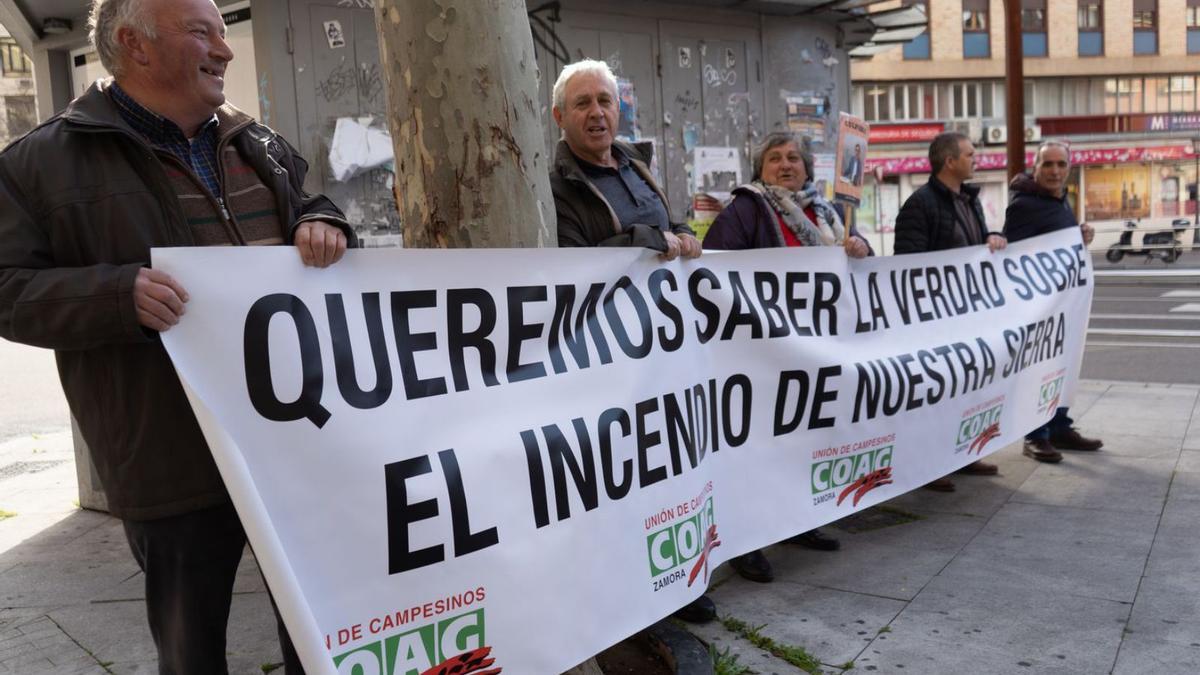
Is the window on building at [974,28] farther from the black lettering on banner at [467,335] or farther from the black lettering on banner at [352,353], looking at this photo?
the black lettering on banner at [352,353]

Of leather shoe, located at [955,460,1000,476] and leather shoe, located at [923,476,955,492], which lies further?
leather shoe, located at [955,460,1000,476]

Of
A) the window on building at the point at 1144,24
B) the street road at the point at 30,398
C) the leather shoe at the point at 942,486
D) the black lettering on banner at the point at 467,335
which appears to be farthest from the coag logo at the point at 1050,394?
the window on building at the point at 1144,24

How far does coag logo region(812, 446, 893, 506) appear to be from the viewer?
4277 millimetres

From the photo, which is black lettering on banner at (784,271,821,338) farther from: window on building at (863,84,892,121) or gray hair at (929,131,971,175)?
window on building at (863,84,892,121)

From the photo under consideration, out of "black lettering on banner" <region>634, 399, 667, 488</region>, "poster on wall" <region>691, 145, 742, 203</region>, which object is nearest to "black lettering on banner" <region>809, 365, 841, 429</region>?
"black lettering on banner" <region>634, 399, 667, 488</region>

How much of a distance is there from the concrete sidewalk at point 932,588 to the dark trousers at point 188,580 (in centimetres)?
131

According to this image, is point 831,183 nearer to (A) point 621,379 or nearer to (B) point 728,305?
(B) point 728,305

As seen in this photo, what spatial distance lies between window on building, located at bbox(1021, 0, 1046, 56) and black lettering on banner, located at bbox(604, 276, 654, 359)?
45.3 meters

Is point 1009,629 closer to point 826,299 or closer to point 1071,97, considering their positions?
point 826,299

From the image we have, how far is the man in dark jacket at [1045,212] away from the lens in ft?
20.3

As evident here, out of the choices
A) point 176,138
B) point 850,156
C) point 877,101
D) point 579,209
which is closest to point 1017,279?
point 850,156

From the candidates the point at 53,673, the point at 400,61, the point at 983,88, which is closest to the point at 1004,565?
the point at 400,61

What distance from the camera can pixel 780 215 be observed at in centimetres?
469

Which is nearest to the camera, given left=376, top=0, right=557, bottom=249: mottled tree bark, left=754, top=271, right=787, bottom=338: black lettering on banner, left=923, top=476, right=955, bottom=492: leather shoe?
left=376, top=0, right=557, bottom=249: mottled tree bark
